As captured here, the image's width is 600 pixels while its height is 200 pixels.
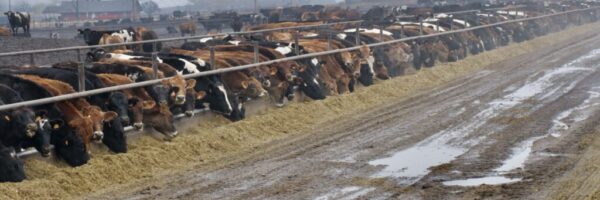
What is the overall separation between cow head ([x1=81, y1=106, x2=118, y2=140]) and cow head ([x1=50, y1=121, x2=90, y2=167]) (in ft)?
1.05

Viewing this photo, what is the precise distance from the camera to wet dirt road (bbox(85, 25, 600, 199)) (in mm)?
10516

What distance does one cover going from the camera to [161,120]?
14.6 metres

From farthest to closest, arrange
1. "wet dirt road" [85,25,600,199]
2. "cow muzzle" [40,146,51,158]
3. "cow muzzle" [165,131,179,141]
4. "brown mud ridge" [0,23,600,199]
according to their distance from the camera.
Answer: "cow muzzle" [165,131,179,141], "cow muzzle" [40,146,51,158], "brown mud ridge" [0,23,600,199], "wet dirt road" [85,25,600,199]

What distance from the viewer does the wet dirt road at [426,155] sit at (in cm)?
1052

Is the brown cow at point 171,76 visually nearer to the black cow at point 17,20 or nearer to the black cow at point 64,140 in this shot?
the black cow at point 64,140

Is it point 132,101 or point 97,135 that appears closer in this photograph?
point 97,135

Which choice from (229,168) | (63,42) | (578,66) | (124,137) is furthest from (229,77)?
(63,42)

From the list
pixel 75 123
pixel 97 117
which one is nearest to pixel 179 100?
pixel 97 117

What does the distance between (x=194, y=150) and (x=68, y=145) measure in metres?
1.95

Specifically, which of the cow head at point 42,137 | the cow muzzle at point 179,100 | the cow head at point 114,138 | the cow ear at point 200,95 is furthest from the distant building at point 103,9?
the cow head at point 42,137

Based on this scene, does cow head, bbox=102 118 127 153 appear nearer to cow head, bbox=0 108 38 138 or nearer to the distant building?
cow head, bbox=0 108 38 138

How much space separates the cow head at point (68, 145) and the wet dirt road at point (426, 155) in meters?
1.41

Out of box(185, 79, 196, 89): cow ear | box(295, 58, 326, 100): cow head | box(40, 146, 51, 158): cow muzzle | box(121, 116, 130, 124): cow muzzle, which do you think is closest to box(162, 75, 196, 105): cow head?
box(185, 79, 196, 89): cow ear

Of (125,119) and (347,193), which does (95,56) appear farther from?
(347,193)
